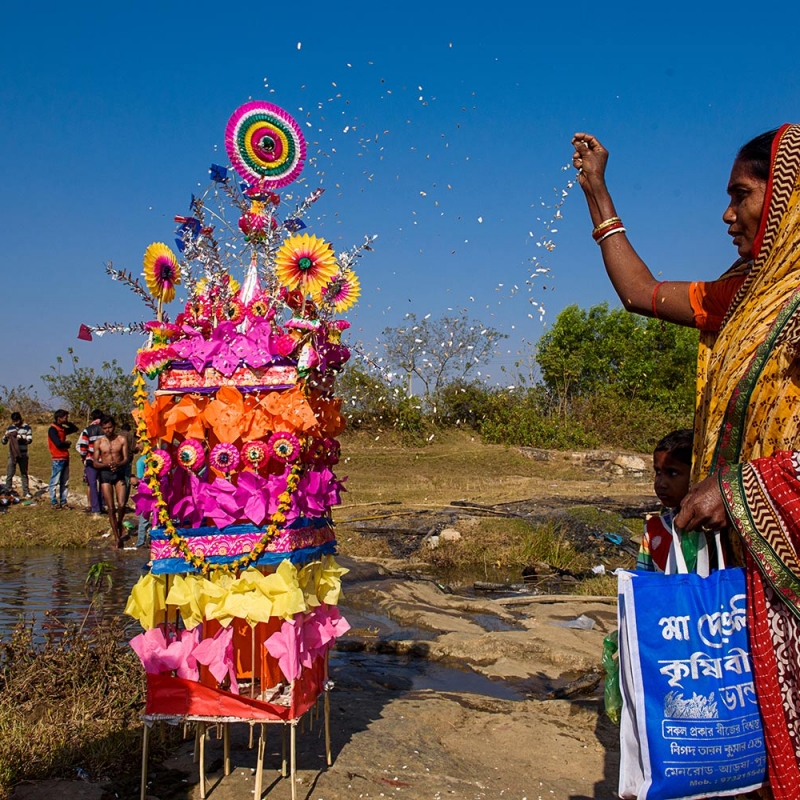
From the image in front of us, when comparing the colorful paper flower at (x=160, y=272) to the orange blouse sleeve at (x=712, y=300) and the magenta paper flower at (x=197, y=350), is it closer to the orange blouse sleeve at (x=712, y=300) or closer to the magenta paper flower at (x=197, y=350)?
the magenta paper flower at (x=197, y=350)

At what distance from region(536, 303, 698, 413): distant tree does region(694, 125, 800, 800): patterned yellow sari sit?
21867mm

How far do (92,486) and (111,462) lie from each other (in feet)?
5.32

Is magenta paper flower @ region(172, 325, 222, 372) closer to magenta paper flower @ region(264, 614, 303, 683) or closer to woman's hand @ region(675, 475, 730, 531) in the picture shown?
magenta paper flower @ region(264, 614, 303, 683)

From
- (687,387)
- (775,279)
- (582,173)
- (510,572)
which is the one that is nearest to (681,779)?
(775,279)

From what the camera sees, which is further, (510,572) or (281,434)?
(510,572)

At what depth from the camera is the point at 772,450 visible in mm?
2154

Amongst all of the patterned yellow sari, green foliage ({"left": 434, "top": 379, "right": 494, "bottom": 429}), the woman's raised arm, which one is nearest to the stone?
the woman's raised arm

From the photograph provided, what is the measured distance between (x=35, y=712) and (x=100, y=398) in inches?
836

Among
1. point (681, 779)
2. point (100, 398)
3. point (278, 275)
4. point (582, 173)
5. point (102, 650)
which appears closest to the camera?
point (681, 779)

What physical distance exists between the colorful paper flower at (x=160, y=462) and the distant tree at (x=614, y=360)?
2112 cm

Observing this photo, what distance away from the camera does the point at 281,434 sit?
3416 millimetres

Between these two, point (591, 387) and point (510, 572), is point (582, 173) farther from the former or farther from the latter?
point (591, 387)

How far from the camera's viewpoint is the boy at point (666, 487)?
2.73 metres

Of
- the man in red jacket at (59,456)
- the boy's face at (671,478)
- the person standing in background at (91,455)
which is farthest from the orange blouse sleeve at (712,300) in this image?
the man in red jacket at (59,456)
